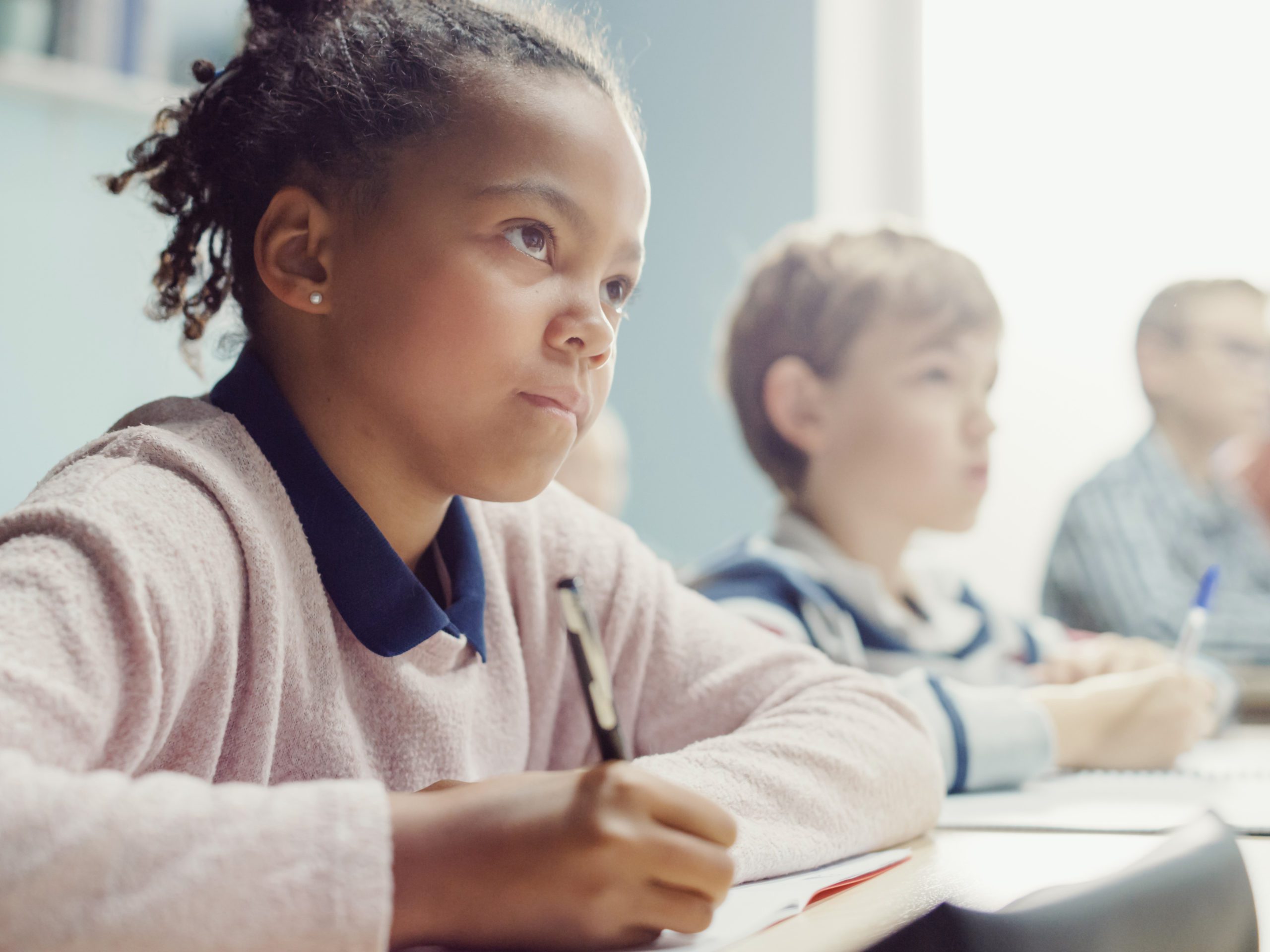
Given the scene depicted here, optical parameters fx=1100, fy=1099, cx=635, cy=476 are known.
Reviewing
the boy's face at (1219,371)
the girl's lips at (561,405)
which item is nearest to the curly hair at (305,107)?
the girl's lips at (561,405)

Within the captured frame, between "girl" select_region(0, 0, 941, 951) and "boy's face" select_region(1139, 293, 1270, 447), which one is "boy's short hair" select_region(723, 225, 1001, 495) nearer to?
"boy's face" select_region(1139, 293, 1270, 447)

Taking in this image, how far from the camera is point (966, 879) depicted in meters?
0.49

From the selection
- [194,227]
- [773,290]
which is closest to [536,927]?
[194,227]

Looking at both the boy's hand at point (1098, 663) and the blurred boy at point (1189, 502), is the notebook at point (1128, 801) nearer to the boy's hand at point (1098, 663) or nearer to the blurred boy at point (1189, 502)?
the boy's hand at point (1098, 663)

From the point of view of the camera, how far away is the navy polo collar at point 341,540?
0.54 m

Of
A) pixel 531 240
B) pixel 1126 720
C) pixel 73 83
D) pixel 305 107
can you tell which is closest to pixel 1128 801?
pixel 1126 720

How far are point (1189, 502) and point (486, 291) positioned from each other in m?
1.16

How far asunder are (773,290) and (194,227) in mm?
773

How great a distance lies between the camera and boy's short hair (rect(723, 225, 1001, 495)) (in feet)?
3.93

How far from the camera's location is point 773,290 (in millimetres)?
1296

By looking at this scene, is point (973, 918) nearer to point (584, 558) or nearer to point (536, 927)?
point (536, 927)

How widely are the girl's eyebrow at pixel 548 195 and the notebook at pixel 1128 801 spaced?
406mm

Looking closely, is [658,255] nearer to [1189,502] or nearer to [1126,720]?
[1126,720]

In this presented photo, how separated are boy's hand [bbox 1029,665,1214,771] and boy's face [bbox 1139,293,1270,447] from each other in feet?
1.70
